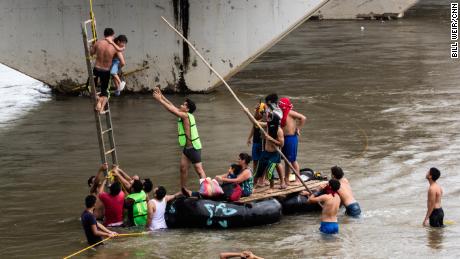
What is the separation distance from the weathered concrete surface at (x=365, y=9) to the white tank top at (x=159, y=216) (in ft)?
82.7

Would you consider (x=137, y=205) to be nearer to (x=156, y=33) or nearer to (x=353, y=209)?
(x=353, y=209)

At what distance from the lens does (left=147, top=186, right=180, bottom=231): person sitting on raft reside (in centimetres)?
1343

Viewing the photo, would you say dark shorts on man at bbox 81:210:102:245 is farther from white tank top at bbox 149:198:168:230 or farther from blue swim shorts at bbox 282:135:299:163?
blue swim shorts at bbox 282:135:299:163

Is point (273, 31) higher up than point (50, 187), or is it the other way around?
point (273, 31)

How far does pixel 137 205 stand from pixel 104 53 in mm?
2331

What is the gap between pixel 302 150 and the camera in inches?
712

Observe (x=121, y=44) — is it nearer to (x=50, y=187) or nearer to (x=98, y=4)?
(x=50, y=187)

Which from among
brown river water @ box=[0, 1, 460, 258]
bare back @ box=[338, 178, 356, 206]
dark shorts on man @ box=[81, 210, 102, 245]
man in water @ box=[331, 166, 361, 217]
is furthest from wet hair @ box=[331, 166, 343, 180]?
dark shorts on man @ box=[81, 210, 102, 245]

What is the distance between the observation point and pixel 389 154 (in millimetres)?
17609

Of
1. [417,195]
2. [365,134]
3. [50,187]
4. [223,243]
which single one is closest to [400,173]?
[417,195]

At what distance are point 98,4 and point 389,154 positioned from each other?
889 cm

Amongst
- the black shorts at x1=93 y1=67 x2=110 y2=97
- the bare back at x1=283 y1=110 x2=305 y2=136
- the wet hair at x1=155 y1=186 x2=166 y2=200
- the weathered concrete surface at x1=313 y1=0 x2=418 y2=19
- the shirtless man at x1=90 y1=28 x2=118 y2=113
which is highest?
the weathered concrete surface at x1=313 y1=0 x2=418 y2=19

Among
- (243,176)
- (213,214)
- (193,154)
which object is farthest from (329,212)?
(193,154)

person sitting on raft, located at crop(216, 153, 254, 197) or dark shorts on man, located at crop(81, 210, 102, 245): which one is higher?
person sitting on raft, located at crop(216, 153, 254, 197)
